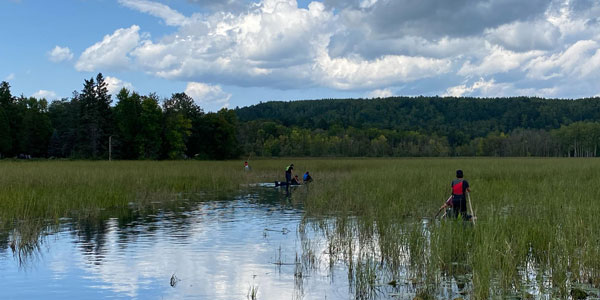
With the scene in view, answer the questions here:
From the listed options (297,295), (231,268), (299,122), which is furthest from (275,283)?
(299,122)

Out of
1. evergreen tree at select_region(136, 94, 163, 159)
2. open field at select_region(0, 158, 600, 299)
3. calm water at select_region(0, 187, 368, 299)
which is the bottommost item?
calm water at select_region(0, 187, 368, 299)

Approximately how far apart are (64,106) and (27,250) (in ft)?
326

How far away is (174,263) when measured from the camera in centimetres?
1227

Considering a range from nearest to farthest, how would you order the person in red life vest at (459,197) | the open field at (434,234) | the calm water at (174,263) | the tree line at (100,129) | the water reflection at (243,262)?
the open field at (434,234)
the water reflection at (243,262)
the calm water at (174,263)
the person in red life vest at (459,197)
the tree line at (100,129)

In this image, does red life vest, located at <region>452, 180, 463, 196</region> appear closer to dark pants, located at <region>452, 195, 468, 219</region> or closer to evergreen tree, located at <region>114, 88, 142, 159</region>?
dark pants, located at <region>452, 195, 468, 219</region>

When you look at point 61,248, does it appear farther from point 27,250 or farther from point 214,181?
point 214,181

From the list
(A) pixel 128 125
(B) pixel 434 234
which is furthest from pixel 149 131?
(B) pixel 434 234

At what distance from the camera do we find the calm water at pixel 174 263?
1005 cm

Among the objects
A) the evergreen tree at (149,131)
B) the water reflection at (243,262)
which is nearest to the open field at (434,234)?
the water reflection at (243,262)

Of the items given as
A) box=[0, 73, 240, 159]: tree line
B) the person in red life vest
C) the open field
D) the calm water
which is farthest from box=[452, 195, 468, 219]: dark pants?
box=[0, 73, 240, 159]: tree line

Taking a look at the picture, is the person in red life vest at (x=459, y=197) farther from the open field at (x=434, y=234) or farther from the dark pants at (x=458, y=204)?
the open field at (x=434, y=234)

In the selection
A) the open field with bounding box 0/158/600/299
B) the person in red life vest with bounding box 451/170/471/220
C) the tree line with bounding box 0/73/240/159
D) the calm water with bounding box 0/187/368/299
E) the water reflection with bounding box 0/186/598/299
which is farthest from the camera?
the tree line with bounding box 0/73/240/159

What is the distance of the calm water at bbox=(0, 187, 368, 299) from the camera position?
10047 millimetres

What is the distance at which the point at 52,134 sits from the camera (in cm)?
8888
